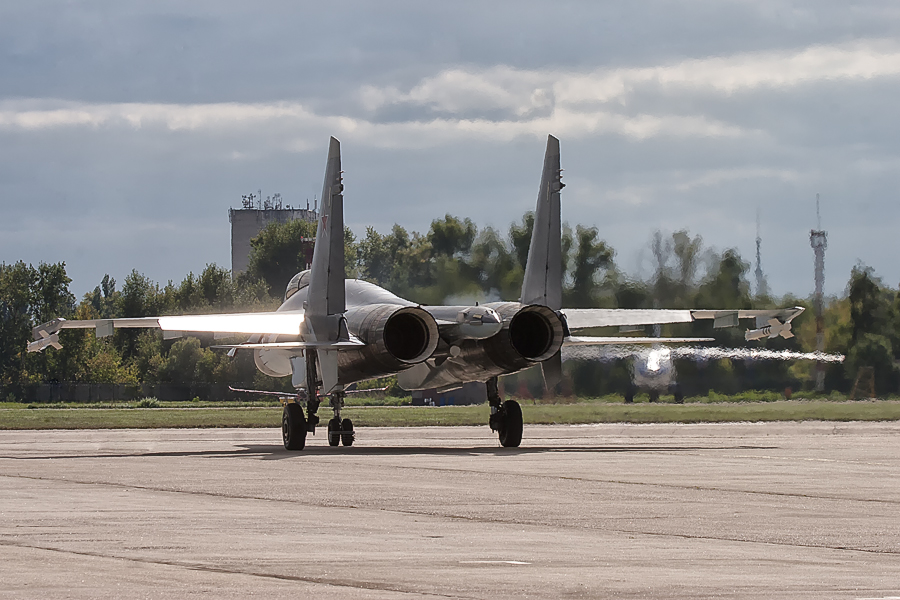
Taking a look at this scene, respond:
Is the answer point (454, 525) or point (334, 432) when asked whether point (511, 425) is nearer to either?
point (334, 432)

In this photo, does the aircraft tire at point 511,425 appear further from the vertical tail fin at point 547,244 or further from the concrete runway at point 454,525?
the vertical tail fin at point 547,244

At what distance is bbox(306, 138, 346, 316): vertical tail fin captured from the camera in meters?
27.0

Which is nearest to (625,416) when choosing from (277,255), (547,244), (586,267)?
(586,267)

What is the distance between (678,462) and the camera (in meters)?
22.6

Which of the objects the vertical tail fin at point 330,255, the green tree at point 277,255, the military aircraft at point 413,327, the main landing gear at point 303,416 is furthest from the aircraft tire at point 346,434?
the green tree at point 277,255

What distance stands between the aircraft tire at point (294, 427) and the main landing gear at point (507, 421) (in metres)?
3.94

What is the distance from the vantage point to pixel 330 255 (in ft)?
88.8

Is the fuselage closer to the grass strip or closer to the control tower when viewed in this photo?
the grass strip

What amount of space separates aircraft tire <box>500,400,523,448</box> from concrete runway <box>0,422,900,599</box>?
170cm

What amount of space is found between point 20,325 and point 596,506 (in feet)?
304

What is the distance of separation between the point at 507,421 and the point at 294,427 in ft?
14.4

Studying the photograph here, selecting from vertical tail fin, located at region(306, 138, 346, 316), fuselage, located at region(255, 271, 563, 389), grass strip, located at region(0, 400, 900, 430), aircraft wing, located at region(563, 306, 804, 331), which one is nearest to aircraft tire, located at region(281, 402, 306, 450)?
fuselage, located at region(255, 271, 563, 389)

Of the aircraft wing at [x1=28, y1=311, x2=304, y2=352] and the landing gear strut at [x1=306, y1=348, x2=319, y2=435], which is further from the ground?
the aircraft wing at [x1=28, y1=311, x2=304, y2=352]

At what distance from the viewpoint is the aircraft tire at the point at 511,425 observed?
27.2m
